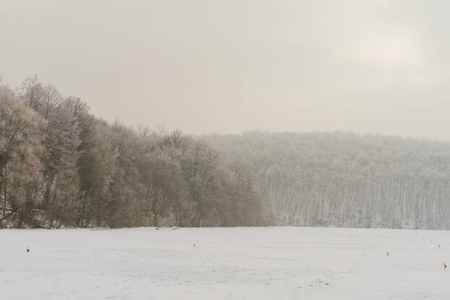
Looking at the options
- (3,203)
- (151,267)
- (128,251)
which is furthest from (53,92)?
(151,267)

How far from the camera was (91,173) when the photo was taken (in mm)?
54719

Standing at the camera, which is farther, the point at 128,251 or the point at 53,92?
the point at 53,92

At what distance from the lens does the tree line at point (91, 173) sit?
43094 millimetres

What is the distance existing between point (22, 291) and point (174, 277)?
21.0ft

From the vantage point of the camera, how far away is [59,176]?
48.6 meters

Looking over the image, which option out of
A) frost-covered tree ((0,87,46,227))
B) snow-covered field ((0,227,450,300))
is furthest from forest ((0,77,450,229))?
snow-covered field ((0,227,450,300))

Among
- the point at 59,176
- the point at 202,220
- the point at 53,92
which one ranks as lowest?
the point at 202,220

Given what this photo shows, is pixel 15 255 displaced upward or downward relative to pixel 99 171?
downward

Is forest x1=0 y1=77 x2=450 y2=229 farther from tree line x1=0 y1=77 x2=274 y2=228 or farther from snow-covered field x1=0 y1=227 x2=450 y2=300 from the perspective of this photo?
snow-covered field x1=0 y1=227 x2=450 y2=300

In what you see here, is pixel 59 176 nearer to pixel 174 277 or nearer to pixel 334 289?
pixel 174 277

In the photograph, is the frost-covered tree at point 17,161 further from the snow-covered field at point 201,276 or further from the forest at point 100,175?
the snow-covered field at point 201,276

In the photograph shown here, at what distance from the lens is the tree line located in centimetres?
4309

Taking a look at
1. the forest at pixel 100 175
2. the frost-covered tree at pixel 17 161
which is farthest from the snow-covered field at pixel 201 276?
the forest at pixel 100 175

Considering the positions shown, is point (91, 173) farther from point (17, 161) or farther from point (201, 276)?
point (201, 276)
